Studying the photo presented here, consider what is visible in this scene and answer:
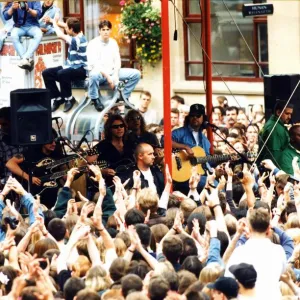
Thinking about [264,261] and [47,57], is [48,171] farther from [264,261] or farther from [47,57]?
[264,261]

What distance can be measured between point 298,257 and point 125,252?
A: 140cm

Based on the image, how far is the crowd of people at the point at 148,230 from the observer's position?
1129 cm

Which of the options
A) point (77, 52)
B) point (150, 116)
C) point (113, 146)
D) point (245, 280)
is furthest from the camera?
point (150, 116)

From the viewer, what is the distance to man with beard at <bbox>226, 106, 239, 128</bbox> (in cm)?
2288

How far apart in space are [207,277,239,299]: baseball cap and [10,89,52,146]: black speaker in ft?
22.2

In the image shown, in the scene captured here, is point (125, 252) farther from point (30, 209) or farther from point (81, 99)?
point (81, 99)

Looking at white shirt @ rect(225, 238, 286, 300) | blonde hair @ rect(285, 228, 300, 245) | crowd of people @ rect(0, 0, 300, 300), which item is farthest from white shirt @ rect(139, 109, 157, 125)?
white shirt @ rect(225, 238, 286, 300)

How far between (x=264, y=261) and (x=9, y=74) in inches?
430

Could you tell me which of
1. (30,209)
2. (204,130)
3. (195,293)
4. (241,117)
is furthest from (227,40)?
(195,293)

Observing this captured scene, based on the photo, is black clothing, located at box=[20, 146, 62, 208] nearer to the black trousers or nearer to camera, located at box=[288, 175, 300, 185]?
camera, located at box=[288, 175, 300, 185]

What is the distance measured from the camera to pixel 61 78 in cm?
2206

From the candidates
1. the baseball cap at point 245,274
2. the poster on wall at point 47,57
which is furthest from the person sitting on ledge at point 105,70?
the baseball cap at point 245,274

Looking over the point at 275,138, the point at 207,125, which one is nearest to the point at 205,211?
the point at 275,138

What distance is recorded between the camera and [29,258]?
37.2 feet
